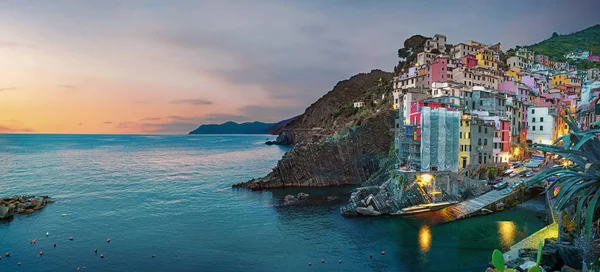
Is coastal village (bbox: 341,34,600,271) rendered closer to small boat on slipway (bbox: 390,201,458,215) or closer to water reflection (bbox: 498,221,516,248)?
small boat on slipway (bbox: 390,201,458,215)

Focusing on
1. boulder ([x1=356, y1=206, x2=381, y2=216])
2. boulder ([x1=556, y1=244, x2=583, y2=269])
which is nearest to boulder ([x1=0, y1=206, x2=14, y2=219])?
boulder ([x1=356, y1=206, x2=381, y2=216])

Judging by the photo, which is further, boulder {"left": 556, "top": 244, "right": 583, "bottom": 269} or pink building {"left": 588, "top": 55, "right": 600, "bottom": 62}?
pink building {"left": 588, "top": 55, "right": 600, "bottom": 62}

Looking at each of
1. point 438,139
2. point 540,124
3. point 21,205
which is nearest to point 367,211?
point 438,139

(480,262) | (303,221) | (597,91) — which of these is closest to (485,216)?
(480,262)

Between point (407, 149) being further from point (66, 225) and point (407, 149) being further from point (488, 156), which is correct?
point (66, 225)

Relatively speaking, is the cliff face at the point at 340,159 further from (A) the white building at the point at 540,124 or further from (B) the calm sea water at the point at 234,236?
(A) the white building at the point at 540,124

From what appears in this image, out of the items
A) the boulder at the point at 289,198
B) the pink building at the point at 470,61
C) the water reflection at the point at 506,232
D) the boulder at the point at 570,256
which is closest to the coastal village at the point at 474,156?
the boulder at the point at 570,256
